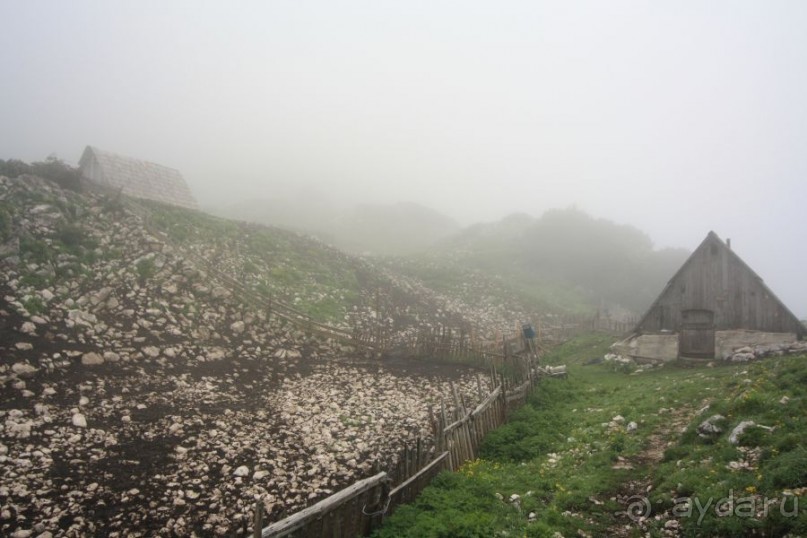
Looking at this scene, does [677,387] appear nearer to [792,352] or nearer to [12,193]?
[792,352]

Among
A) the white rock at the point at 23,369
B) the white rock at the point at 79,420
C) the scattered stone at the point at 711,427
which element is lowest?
the white rock at the point at 79,420

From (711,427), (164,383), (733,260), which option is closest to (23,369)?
(164,383)

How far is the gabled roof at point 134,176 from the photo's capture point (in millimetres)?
33844

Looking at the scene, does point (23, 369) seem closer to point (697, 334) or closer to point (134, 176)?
point (134, 176)

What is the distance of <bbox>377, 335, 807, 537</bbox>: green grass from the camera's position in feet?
24.0

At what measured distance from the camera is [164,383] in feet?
48.2

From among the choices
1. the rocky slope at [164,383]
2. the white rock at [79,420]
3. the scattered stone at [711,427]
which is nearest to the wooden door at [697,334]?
the rocky slope at [164,383]

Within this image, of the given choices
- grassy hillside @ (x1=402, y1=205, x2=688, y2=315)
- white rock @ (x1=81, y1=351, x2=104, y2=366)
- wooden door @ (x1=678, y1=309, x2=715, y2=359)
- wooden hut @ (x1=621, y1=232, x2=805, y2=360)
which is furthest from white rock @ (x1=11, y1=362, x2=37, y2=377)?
grassy hillside @ (x1=402, y1=205, x2=688, y2=315)

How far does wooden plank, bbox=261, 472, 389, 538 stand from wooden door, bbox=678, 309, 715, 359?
68.7 ft

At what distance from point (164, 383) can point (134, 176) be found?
2679 cm

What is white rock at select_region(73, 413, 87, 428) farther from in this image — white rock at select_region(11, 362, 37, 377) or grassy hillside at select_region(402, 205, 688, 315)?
grassy hillside at select_region(402, 205, 688, 315)

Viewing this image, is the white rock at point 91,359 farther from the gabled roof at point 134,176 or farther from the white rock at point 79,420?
the gabled roof at point 134,176

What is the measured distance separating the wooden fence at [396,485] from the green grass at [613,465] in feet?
0.97

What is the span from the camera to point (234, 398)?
47.9ft
